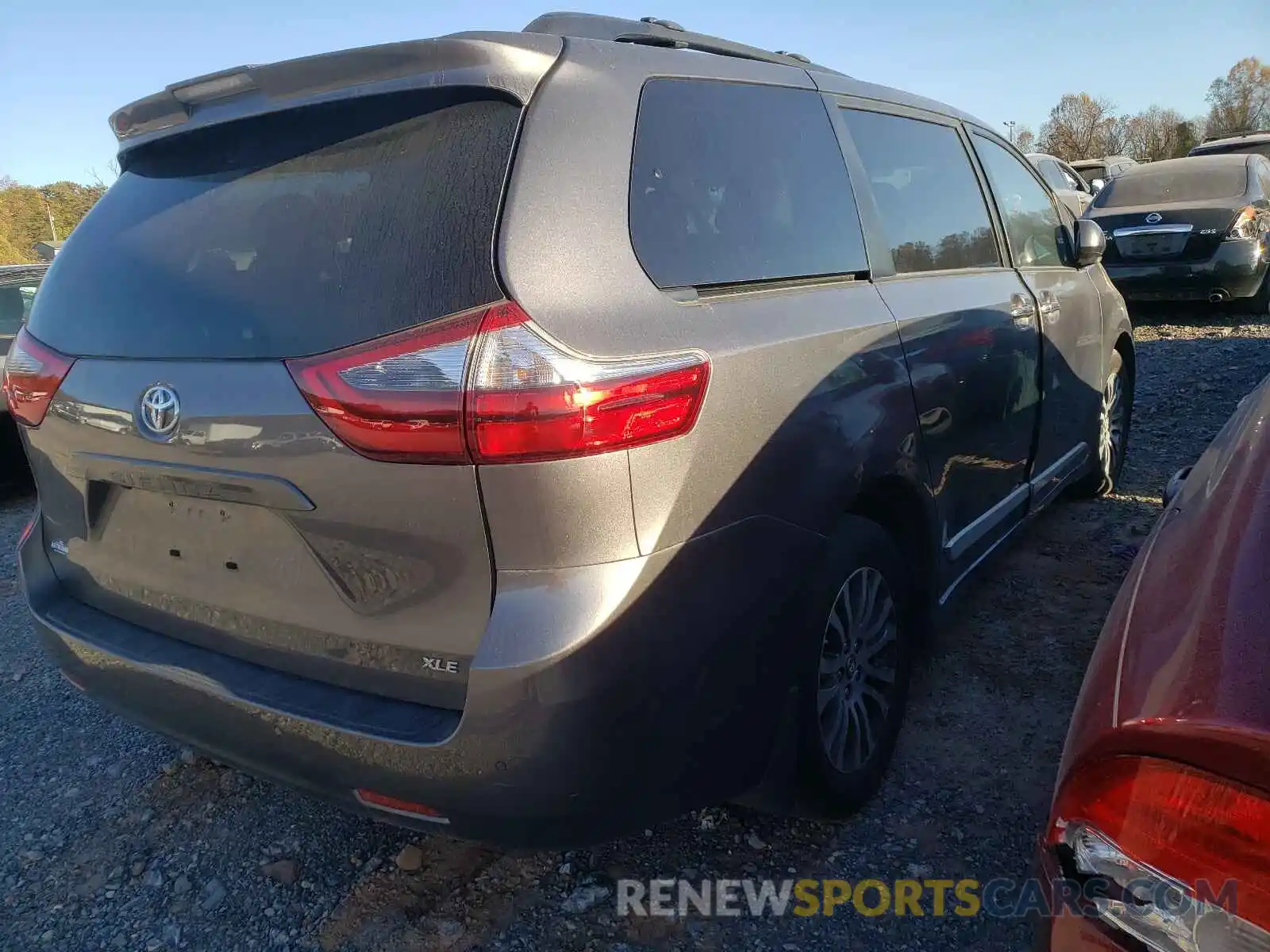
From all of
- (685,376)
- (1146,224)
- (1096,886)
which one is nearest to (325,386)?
(685,376)

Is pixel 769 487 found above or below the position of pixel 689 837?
above

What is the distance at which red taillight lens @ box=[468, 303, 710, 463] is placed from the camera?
1.52m

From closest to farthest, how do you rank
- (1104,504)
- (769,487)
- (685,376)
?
(685,376)
(769,487)
(1104,504)

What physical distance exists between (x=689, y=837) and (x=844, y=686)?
56 centimetres

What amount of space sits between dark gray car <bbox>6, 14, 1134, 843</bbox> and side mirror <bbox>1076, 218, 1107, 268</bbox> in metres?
1.85

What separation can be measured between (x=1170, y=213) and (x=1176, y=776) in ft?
29.6

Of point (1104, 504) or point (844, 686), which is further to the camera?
point (1104, 504)

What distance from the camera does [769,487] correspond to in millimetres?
1850

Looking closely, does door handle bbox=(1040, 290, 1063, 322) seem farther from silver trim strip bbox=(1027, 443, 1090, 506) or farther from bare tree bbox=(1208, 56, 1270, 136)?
bare tree bbox=(1208, 56, 1270, 136)

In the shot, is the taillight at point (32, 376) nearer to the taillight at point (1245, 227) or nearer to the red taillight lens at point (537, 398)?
the red taillight lens at point (537, 398)

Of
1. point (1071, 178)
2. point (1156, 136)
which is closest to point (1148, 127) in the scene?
point (1156, 136)

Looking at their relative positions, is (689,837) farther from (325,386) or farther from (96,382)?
(96,382)

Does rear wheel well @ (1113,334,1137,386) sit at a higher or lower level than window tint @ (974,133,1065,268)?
lower

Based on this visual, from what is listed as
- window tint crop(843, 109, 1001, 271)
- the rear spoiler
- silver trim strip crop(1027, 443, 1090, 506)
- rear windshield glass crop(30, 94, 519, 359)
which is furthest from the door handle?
rear windshield glass crop(30, 94, 519, 359)
